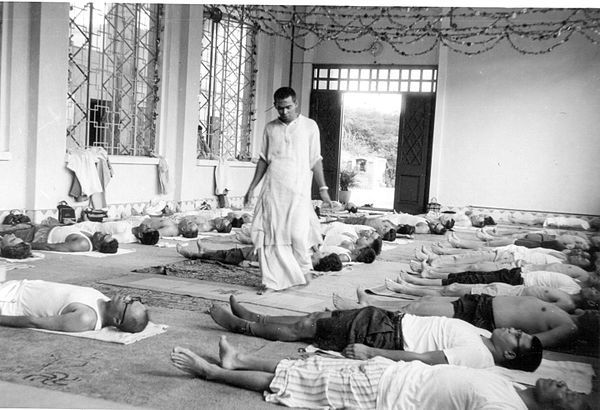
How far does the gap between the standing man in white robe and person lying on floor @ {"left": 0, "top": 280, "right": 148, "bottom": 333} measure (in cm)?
172

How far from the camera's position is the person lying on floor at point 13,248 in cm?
570

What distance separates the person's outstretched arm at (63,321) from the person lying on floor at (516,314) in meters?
1.88

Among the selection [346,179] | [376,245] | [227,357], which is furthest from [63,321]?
[346,179]

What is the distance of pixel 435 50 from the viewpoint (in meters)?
14.3

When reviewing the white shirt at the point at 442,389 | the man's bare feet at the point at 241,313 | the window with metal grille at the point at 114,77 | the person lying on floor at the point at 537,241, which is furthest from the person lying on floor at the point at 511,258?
the window with metal grille at the point at 114,77

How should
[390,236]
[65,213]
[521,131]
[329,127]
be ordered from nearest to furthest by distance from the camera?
[65,213], [390,236], [521,131], [329,127]

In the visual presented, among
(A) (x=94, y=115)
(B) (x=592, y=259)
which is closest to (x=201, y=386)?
(B) (x=592, y=259)

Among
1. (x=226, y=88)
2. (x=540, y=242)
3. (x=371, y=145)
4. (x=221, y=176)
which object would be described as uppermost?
(x=226, y=88)

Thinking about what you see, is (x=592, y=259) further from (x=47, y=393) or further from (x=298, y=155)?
(x=47, y=393)

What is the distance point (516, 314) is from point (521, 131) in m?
10.3

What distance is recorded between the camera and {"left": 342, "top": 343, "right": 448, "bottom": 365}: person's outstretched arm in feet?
10.0

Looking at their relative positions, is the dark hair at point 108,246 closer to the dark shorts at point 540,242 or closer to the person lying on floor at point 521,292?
the person lying on floor at point 521,292

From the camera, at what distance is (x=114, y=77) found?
9.20m

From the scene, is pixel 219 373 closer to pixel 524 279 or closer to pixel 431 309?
pixel 431 309
